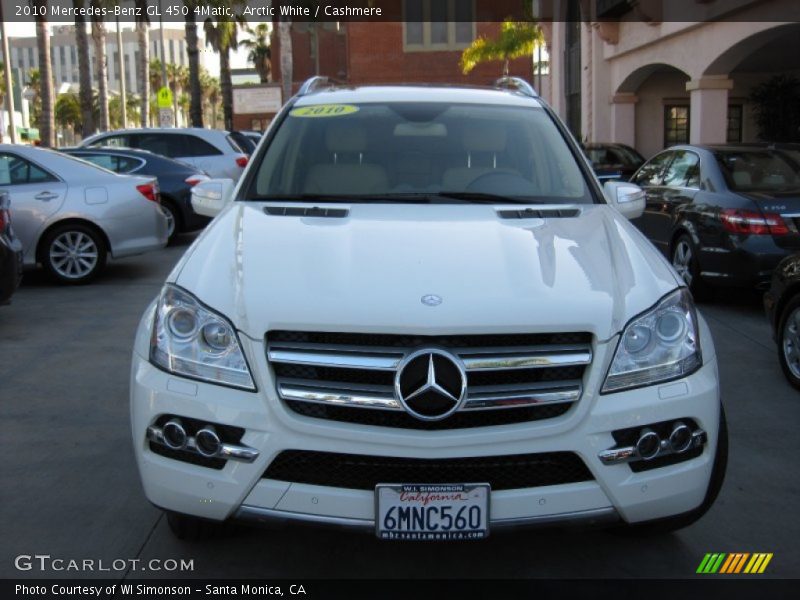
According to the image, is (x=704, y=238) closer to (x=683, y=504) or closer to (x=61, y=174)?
(x=683, y=504)

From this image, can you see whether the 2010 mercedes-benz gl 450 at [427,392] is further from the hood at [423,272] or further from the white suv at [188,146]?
the white suv at [188,146]

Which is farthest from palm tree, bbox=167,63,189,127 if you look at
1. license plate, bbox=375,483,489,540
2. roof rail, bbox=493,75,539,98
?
license plate, bbox=375,483,489,540

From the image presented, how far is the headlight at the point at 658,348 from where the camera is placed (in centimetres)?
298

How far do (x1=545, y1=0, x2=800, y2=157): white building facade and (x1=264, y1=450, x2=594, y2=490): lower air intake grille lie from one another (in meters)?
12.7

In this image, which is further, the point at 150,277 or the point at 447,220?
the point at 150,277

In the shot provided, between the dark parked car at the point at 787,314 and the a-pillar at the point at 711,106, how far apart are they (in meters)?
12.0

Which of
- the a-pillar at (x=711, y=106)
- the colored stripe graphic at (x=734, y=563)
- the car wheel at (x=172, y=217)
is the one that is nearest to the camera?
the colored stripe graphic at (x=734, y=563)

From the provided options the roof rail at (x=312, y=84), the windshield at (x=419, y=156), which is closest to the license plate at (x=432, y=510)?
the windshield at (x=419, y=156)

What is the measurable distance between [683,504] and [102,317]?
6.51 m

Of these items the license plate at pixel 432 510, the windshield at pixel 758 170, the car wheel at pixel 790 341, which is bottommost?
the car wheel at pixel 790 341

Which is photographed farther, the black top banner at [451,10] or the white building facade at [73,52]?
the white building facade at [73,52]

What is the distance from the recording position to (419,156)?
14.8ft

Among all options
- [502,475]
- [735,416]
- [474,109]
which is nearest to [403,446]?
[502,475]

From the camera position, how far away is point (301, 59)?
64312mm
